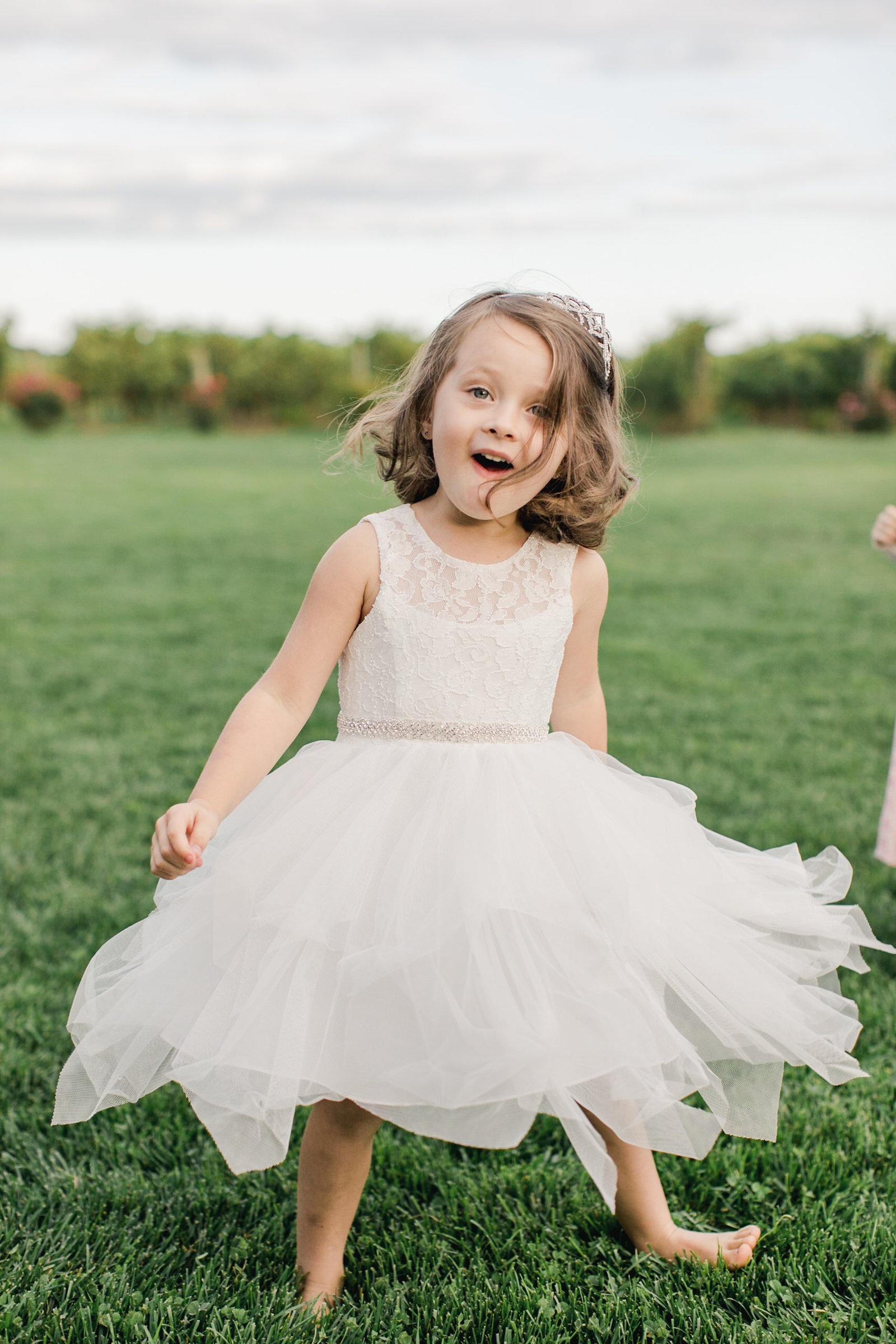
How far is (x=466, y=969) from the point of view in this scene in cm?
154

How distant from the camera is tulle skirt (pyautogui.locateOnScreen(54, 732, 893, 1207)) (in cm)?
151

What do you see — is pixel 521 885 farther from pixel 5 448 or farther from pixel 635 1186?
pixel 5 448

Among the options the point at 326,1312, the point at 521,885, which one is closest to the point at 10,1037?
the point at 326,1312

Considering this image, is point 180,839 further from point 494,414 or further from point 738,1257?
point 738,1257

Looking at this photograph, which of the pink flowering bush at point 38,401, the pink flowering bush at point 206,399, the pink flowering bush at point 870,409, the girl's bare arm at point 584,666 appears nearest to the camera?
the girl's bare arm at point 584,666

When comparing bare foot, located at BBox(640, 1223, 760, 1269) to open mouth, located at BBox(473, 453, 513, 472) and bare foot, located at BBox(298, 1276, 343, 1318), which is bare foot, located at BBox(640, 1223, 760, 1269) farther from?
open mouth, located at BBox(473, 453, 513, 472)

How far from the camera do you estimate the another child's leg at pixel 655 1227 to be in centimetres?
194

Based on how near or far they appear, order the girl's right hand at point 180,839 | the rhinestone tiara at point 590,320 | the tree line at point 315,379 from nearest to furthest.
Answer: the girl's right hand at point 180,839 → the rhinestone tiara at point 590,320 → the tree line at point 315,379

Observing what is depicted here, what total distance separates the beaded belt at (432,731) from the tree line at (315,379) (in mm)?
30254

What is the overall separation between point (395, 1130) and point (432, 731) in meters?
0.99

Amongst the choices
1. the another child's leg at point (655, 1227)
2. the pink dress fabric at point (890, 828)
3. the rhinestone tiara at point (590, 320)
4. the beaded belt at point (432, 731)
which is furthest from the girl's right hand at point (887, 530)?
the another child's leg at point (655, 1227)

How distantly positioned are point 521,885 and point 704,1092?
389 millimetres

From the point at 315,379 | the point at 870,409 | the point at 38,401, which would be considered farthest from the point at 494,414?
the point at 315,379

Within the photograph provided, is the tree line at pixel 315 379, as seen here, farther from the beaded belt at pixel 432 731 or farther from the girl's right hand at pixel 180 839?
the girl's right hand at pixel 180 839
